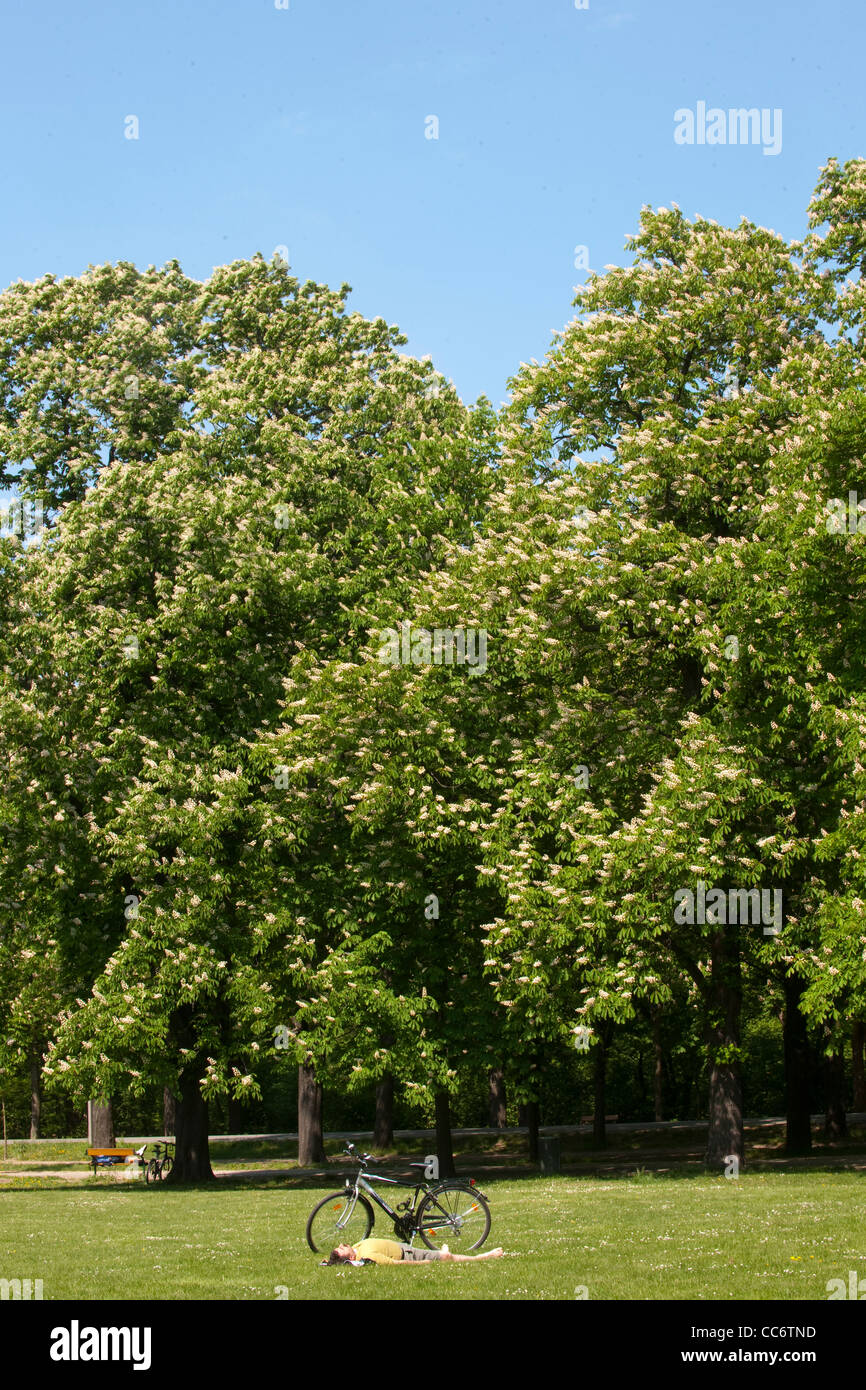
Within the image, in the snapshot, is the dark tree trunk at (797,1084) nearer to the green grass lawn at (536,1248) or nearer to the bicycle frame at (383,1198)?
the green grass lawn at (536,1248)

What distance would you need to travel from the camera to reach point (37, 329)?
36.1 meters

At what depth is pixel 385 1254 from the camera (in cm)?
1423

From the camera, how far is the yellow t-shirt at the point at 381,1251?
14117mm

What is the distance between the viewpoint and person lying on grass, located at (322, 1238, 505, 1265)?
555 inches

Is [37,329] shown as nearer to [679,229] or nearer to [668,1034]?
[679,229]

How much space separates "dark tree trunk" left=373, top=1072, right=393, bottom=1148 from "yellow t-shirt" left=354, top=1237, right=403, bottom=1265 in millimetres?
27386

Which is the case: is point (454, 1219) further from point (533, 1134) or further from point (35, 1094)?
point (35, 1094)
